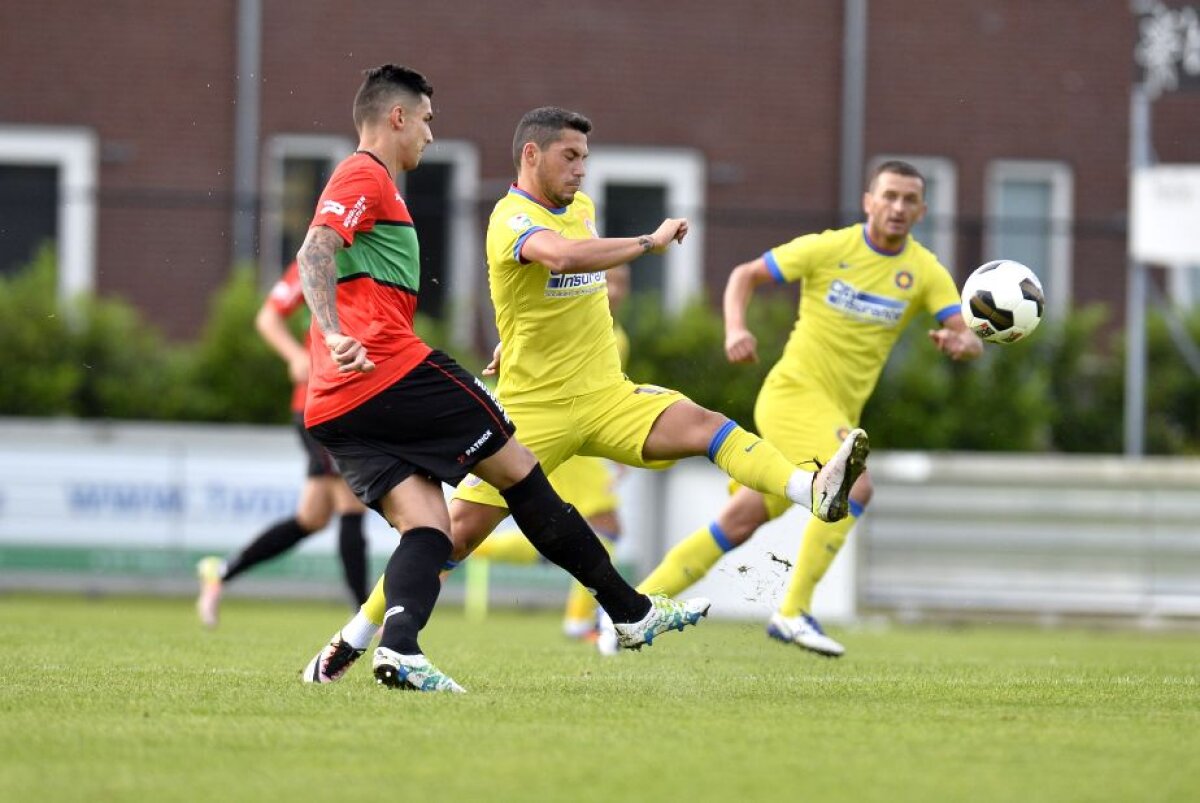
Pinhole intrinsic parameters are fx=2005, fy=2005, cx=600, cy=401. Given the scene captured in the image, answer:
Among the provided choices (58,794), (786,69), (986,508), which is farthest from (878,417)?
(58,794)

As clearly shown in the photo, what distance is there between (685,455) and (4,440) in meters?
9.67

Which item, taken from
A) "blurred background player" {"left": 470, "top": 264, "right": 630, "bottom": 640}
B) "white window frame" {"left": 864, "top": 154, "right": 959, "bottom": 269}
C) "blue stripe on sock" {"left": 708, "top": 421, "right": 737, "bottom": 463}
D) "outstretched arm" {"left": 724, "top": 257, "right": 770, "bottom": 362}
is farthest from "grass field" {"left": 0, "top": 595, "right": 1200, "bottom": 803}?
"white window frame" {"left": 864, "top": 154, "right": 959, "bottom": 269}

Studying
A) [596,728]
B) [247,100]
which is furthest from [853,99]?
[596,728]

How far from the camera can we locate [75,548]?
15.9 metres

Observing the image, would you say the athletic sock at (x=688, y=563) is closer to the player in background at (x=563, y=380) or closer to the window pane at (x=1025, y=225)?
the player in background at (x=563, y=380)

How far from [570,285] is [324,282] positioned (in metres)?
1.25

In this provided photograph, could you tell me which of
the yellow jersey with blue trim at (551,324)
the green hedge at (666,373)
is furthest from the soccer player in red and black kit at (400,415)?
the green hedge at (666,373)

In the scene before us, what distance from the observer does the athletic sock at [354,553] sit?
11.0 meters

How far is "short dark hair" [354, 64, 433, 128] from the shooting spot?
719cm

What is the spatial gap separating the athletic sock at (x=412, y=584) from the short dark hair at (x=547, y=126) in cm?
156

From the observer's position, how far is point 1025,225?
19312 millimetres

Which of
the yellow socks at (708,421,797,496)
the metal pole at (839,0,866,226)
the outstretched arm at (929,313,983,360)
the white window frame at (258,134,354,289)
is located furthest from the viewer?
the metal pole at (839,0,866,226)

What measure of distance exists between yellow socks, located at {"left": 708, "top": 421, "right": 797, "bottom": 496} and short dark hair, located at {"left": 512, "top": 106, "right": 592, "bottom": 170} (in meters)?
1.27

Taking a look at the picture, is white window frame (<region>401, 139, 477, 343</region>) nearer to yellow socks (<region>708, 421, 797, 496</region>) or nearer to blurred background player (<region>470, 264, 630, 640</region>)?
blurred background player (<region>470, 264, 630, 640</region>)
